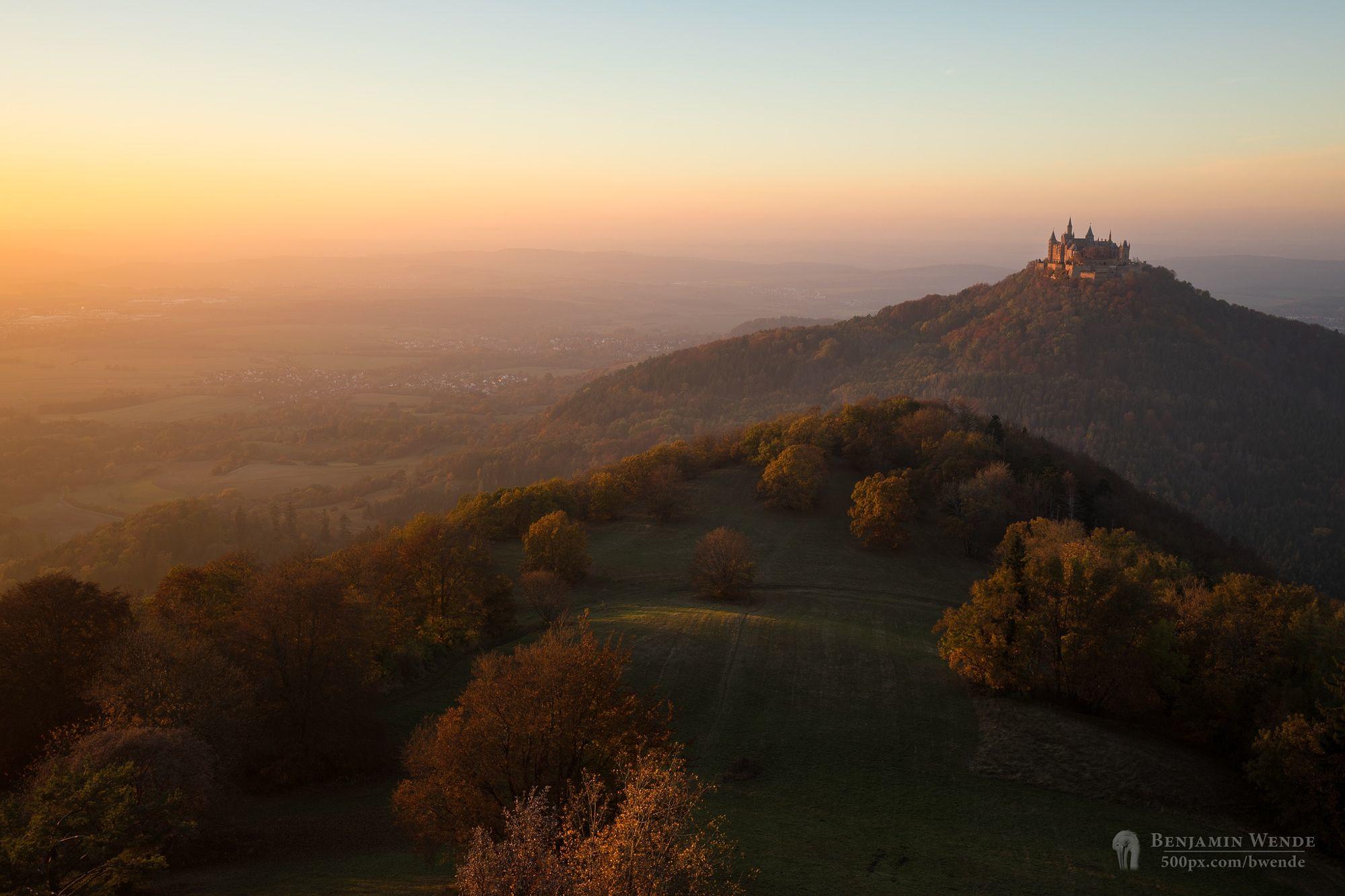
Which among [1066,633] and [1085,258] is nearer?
[1066,633]

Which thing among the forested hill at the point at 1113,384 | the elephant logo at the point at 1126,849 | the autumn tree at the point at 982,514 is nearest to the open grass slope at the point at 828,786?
the elephant logo at the point at 1126,849

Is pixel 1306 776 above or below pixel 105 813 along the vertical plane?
below

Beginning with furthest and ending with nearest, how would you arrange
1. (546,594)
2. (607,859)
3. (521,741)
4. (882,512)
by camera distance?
Answer: (882,512)
(546,594)
(521,741)
(607,859)

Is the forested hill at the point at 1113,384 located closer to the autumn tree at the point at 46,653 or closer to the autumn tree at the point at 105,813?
the autumn tree at the point at 46,653

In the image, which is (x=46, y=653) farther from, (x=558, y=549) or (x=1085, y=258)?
(x=1085, y=258)

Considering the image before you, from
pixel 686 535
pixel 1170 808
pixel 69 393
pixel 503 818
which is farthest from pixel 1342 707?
pixel 69 393

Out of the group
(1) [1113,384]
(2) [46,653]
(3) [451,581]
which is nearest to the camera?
(2) [46,653]

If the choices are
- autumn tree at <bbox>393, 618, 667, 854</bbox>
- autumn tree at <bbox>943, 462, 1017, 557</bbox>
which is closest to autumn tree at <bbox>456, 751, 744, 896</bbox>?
autumn tree at <bbox>393, 618, 667, 854</bbox>

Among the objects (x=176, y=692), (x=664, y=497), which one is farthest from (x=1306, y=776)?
(x=664, y=497)
